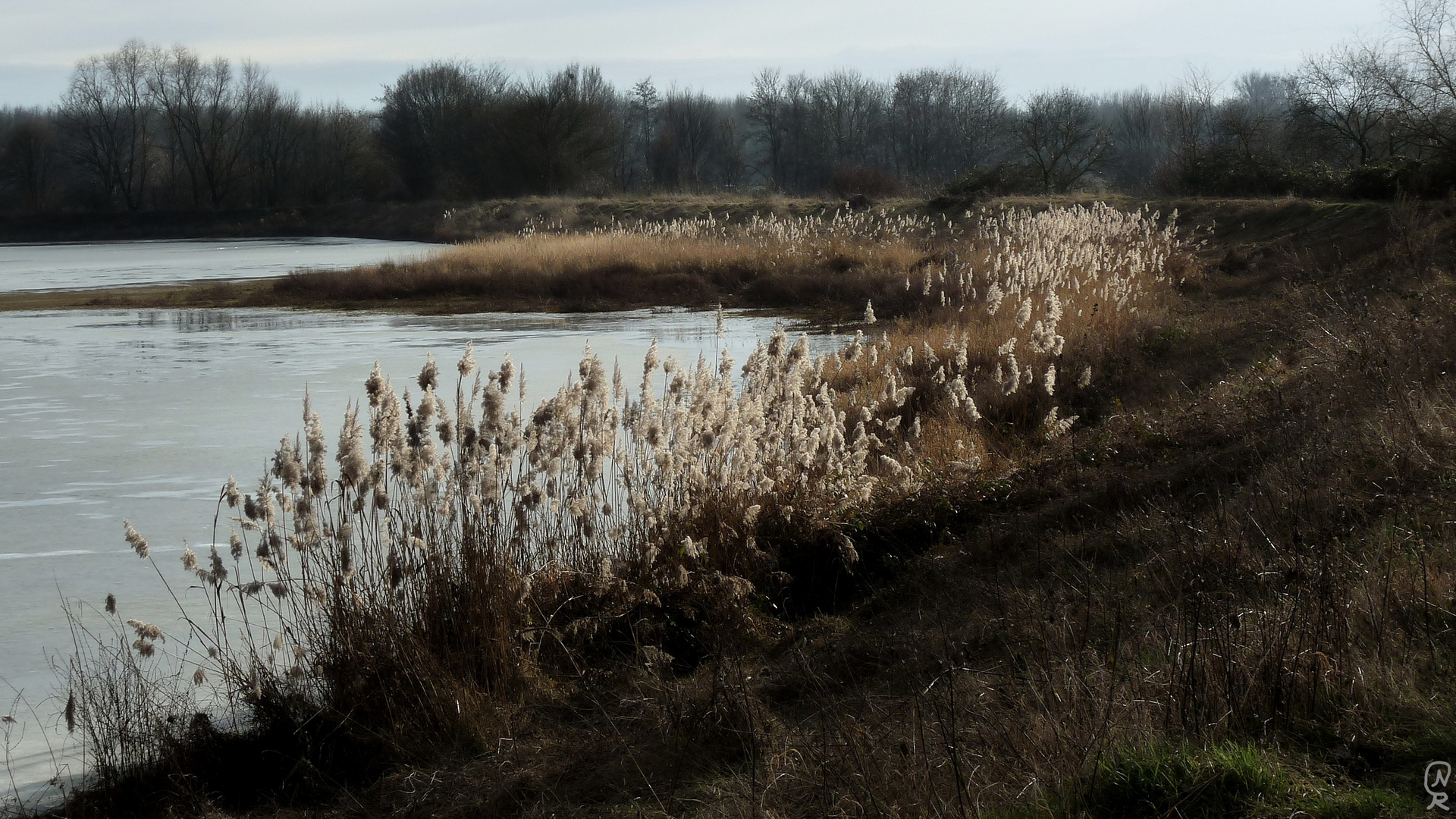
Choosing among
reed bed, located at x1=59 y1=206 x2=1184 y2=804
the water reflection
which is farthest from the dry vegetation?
the water reflection

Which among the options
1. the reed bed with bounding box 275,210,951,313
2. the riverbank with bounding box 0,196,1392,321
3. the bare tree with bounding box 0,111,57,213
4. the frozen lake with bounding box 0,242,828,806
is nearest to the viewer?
the frozen lake with bounding box 0,242,828,806

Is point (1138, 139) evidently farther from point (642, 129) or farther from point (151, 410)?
point (151, 410)

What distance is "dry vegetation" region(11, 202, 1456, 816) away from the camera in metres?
3.05

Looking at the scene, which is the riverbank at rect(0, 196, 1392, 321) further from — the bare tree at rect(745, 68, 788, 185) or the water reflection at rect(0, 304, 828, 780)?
the bare tree at rect(745, 68, 788, 185)

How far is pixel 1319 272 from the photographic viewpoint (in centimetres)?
1500

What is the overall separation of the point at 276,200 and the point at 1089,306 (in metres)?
62.3

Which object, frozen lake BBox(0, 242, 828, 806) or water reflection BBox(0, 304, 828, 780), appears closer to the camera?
frozen lake BBox(0, 242, 828, 806)

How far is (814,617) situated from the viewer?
557cm

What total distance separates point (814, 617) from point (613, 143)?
2148 inches

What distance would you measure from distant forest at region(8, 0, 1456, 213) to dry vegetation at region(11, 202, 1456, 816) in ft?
86.3

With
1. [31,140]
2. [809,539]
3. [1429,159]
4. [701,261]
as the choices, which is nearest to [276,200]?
[31,140]

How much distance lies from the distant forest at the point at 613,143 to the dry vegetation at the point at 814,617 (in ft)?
86.3

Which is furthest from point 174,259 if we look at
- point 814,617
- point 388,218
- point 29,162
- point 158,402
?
point 814,617

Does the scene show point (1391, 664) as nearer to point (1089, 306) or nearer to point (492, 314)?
point (1089, 306)
